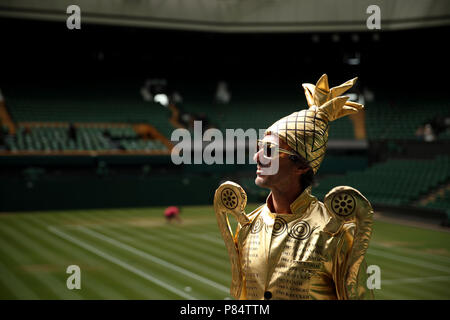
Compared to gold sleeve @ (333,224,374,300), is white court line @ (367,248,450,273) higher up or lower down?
lower down

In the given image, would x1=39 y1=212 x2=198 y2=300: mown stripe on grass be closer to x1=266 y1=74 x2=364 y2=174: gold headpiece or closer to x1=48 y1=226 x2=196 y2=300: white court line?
x1=48 y1=226 x2=196 y2=300: white court line

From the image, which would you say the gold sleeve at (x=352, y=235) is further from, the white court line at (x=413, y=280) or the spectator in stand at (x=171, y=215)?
the spectator in stand at (x=171, y=215)

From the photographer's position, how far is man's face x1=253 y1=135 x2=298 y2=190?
265cm

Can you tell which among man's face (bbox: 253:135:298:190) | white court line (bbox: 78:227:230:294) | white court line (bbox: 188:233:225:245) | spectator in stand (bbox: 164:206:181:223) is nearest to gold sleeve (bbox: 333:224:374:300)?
man's face (bbox: 253:135:298:190)

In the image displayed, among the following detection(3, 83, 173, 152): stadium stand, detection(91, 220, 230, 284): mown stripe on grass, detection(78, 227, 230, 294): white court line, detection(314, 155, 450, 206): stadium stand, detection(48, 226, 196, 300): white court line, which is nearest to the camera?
detection(48, 226, 196, 300): white court line

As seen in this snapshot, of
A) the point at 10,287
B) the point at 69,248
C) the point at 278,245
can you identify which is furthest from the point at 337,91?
the point at 69,248

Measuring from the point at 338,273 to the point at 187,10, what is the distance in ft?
67.4

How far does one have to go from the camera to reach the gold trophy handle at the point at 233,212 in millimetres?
2830

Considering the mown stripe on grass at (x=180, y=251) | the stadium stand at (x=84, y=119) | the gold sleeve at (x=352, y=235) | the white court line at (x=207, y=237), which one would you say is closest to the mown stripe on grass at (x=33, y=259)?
the mown stripe on grass at (x=180, y=251)

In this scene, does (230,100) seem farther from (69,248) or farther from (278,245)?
(278,245)

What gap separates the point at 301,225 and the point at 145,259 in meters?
8.84

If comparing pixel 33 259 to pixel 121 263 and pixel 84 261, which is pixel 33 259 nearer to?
pixel 84 261

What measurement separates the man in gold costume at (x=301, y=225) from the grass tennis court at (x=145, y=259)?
5671 mm

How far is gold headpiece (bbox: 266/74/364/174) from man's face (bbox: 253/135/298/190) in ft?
0.15
